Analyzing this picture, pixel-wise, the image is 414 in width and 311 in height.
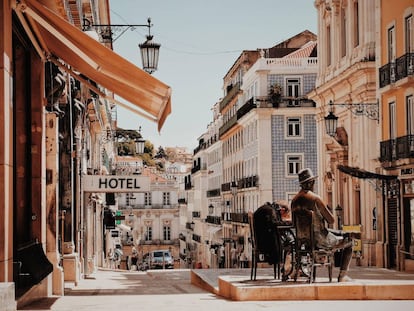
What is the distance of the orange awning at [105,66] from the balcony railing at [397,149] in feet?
61.4

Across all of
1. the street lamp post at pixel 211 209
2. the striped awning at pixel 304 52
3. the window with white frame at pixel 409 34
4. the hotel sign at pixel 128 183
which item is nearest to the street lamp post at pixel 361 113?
the window with white frame at pixel 409 34

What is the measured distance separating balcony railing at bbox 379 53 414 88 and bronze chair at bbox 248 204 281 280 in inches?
600

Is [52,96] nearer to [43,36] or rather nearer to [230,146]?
[43,36]

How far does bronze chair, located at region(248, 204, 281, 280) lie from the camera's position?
626 inches

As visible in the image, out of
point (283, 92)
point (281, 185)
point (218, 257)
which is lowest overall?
point (218, 257)

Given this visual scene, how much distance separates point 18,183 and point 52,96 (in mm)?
2524

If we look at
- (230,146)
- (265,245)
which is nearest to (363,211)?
(265,245)

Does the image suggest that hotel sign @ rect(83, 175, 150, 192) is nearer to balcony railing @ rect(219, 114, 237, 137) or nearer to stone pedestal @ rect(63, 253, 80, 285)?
stone pedestal @ rect(63, 253, 80, 285)

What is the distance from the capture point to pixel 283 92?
59.7m

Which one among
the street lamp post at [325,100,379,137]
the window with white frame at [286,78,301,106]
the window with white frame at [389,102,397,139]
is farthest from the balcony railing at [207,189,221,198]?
the window with white frame at [389,102,397,139]

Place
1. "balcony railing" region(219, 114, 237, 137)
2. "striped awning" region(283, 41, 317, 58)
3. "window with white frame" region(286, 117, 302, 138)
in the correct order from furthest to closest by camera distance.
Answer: "balcony railing" region(219, 114, 237, 137), "striped awning" region(283, 41, 317, 58), "window with white frame" region(286, 117, 302, 138)

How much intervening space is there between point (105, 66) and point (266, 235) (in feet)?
17.3

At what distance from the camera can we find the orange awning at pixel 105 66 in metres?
11.2

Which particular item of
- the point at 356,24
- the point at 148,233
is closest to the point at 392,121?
the point at 356,24
